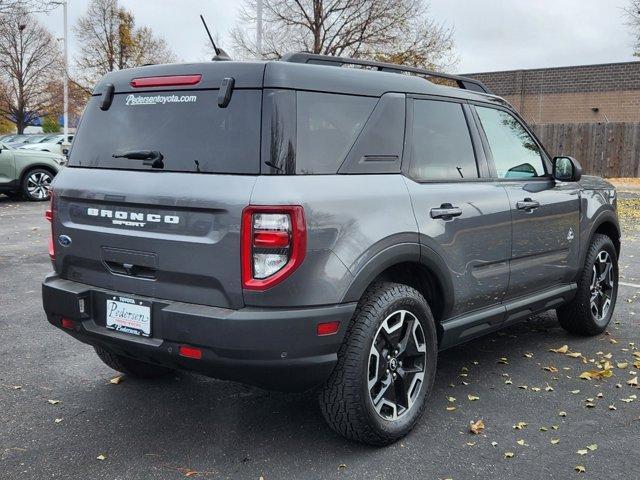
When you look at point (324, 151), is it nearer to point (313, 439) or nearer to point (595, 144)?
point (313, 439)

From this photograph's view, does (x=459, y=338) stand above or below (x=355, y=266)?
below

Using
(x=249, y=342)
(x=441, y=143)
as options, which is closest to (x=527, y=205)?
(x=441, y=143)

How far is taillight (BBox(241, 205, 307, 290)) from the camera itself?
9.41ft

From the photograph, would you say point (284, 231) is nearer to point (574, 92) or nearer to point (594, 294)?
point (594, 294)

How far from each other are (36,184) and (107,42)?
26010 millimetres

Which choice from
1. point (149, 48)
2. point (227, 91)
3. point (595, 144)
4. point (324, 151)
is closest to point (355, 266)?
point (324, 151)

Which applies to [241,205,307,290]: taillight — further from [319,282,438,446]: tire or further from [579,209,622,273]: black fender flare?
[579,209,622,273]: black fender flare

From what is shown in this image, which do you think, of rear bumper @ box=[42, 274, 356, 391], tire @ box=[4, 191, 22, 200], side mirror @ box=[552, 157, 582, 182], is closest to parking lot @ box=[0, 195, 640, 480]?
rear bumper @ box=[42, 274, 356, 391]

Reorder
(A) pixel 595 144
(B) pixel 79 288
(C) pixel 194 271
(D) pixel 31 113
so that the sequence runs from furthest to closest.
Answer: (D) pixel 31 113 < (A) pixel 595 144 < (B) pixel 79 288 < (C) pixel 194 271

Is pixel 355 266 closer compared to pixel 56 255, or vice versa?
pixel 355 266

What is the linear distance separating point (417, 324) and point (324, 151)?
1.09 m

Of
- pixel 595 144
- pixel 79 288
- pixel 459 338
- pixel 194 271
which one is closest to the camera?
pixel 194 271

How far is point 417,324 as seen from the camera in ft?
11.7

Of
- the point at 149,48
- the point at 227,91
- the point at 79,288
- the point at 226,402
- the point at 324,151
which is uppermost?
the point at 149,48
